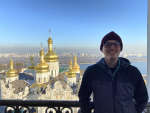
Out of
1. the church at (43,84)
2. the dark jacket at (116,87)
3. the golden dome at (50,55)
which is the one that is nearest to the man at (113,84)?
the dark jacket at (116,87)

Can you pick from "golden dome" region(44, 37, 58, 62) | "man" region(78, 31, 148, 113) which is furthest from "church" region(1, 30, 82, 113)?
"man" region(78, 31, 148, 113)

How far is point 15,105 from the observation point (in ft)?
3.59

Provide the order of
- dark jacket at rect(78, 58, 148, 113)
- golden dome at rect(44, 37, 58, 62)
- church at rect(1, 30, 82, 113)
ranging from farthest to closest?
golden dome at rect(44, 37, 58, 62)
church at rect(1, 30, 82, 113)
dark jacket at rect(78, 58, 148, 113)

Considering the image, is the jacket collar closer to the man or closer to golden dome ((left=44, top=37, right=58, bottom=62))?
the man

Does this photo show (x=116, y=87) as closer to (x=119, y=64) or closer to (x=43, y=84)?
(x=119, y=64)

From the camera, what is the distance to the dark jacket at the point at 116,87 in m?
0.66

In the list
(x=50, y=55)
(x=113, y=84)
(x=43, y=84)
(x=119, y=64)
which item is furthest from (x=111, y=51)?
(x=50, y=55)

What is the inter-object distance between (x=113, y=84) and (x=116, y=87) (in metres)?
0.03

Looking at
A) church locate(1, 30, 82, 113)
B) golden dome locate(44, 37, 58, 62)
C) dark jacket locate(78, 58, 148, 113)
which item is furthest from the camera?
golden dome locate(44, 37, 58, 62)

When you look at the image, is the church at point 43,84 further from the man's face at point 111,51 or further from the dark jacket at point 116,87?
the man's face at point 111,51

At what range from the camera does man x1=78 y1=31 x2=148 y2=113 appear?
26.2 inches

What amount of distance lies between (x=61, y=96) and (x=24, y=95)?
3.10 m

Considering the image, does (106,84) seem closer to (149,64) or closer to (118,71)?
(118,71)

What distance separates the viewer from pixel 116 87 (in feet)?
A: 2.21
